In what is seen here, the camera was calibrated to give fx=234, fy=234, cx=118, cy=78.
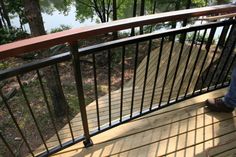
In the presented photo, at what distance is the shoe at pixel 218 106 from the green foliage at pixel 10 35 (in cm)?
1080

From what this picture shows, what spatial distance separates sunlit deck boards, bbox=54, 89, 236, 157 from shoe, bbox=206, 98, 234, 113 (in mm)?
51

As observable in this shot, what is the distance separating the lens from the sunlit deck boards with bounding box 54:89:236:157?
190cm

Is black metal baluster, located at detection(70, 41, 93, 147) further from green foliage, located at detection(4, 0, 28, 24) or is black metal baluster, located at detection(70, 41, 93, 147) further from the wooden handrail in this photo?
green foliage, located at detection(4, 0, 28, 24)

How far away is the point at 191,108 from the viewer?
91.3 inches

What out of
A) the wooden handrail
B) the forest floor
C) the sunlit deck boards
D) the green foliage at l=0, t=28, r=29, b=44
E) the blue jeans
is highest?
the wooden handrail

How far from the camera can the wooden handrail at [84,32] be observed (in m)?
1.16

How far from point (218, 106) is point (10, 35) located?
11270 millimetres

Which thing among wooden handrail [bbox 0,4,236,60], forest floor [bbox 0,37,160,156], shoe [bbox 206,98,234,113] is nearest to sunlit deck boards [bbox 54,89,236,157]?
shoe [bbox 206,98,234,113]

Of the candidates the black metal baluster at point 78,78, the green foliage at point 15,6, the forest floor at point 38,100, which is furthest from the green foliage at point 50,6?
the black metal baluster at point 78,78

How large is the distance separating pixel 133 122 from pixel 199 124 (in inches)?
23.6

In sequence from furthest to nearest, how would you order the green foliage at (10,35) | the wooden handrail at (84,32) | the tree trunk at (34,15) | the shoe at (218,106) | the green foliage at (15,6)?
1. the green foliage at (15,6)
2. the green foliage at (10,35)
3. the tree trunk at (34,15)
4. the shoe at (218,106)
5. the wooden handrail at (84,32)

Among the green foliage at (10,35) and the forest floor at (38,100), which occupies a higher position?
the green foliage at (10,35)

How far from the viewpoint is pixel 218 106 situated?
2195 millimetres

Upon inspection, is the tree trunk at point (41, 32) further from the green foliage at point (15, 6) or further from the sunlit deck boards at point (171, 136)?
the green foliage at point (15, 6)
